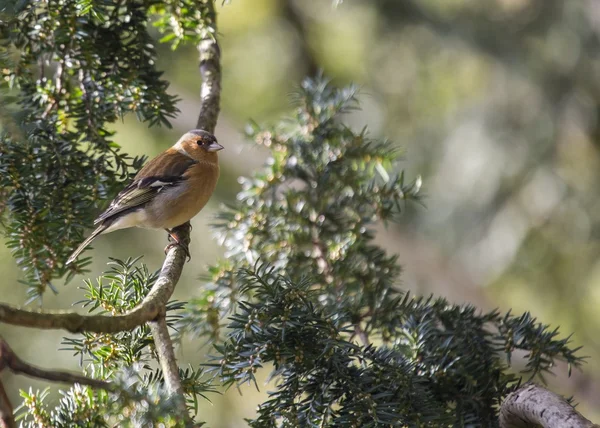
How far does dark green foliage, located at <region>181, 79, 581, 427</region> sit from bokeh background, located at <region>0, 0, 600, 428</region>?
2.07m

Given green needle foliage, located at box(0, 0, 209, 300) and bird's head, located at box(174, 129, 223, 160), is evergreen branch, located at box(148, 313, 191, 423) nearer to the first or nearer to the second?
green needle foliage, located at box(0, 0, 209, 300)

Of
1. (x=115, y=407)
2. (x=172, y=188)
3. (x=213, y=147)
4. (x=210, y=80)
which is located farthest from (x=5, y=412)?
(x=213, y=147)

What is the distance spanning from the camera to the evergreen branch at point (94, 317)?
120 centimetres

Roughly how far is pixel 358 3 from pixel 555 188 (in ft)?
8.43

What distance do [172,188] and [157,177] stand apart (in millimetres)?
109

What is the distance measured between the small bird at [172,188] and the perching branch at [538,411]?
5.92 feet

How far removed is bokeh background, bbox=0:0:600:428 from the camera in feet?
17.6

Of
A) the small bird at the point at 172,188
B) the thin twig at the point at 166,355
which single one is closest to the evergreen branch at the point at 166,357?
the thin twig at the point at 166,355

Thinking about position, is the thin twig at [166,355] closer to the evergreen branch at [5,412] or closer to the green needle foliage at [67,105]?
the evergreen branch at [5,412]

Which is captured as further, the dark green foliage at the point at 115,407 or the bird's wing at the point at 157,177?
the bird's wing at the point at 157,177

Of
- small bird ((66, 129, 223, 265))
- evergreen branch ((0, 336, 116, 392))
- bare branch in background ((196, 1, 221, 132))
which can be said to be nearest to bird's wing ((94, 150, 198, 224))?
small bird ((66, 129, 223, 265))

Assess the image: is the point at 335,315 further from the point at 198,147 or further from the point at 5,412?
the point at 198,147

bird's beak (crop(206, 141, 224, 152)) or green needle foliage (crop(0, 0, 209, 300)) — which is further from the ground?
bird's beak (crop(206, 141, 224, 152))

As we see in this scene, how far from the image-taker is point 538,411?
1.58 metres
